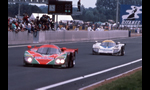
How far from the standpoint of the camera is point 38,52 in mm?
15586

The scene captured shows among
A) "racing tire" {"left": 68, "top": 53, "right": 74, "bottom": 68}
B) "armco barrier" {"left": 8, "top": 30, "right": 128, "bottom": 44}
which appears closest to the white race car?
"racing tire" {"left": 68, "top": 53, "right": 74, "bottom": 68}

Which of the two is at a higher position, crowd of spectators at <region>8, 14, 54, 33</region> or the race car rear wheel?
crowd of spectators at <region>8, 14, 54, 33</region>

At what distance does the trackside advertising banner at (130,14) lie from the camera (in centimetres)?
7744

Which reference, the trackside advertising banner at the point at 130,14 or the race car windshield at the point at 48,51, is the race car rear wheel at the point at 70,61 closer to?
the race car windshield at the point at 48,51

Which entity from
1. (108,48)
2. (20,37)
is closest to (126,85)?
(108,48)

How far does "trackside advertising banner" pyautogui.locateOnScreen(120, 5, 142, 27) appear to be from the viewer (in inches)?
3049

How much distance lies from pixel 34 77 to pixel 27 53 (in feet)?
9.83

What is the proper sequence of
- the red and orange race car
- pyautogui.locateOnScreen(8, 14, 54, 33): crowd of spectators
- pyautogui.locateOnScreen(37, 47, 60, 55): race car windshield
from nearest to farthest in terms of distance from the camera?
the red and orange race car, pyautogui.locateOnScreen(37, 47, 60, 55): race car windshield, pyautogui.locateOnScreen(8, 14, 54, 33): crowd of spectators

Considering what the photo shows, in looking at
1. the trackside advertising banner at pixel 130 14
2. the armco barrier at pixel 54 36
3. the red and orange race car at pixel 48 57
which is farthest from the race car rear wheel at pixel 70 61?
the trackside advertising banner at pixel 130 14

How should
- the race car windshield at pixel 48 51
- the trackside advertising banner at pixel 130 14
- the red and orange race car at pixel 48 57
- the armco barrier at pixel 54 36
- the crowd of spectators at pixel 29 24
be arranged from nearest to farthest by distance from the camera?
the red and orange race car at pixel 48 57, the race car windshield at pixel 48 51, the crowd of spectators at pixel 29 24, the armco barrier at pixel 54 36, the trackside advertising banner at pixel 130 14

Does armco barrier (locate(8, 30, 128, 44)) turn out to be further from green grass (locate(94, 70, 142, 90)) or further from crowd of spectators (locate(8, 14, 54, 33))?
green grass (locate(94, 70, 142, 90))
